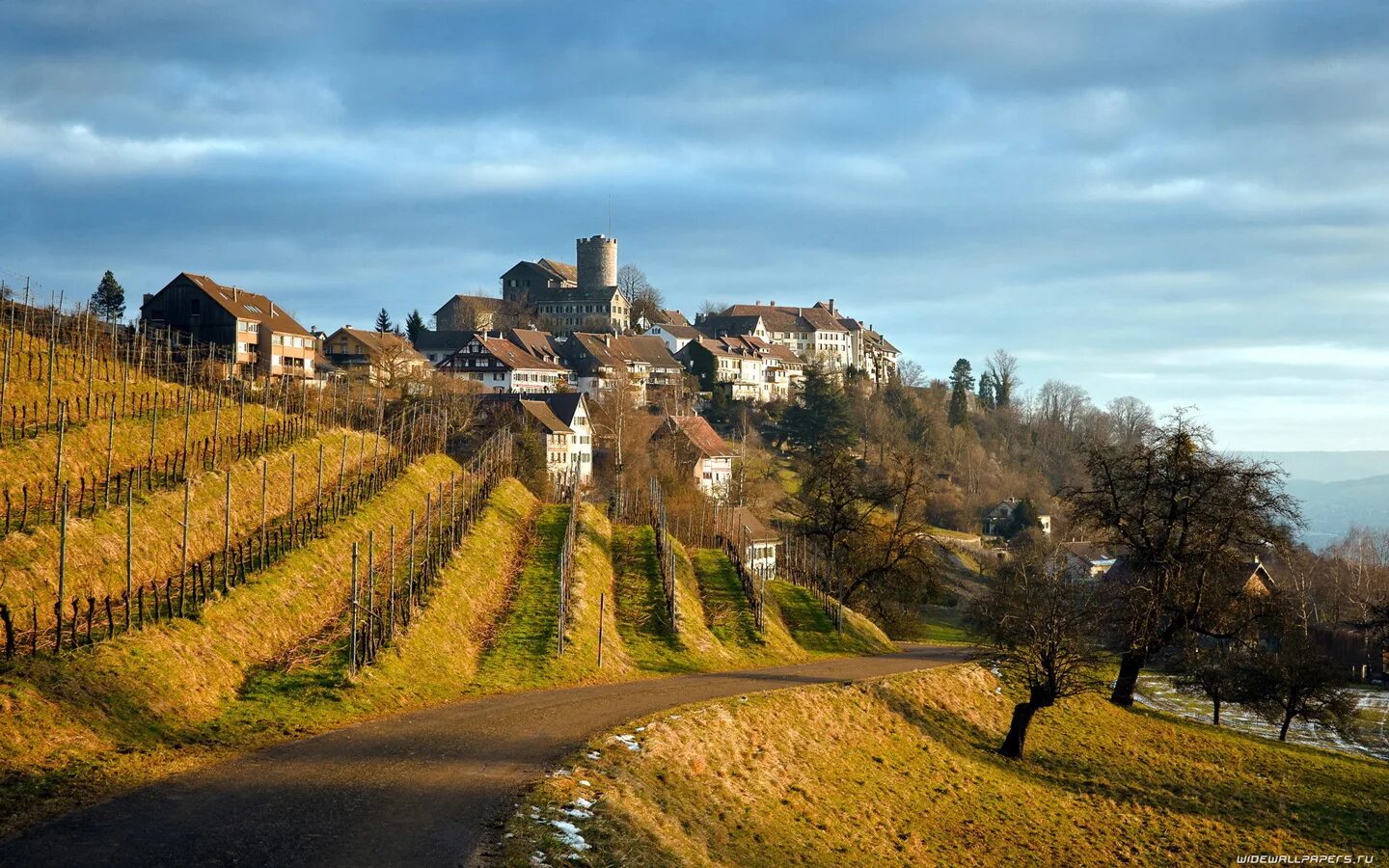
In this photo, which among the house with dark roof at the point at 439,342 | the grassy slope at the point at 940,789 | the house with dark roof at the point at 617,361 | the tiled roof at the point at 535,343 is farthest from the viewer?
the house with dark roof at the point at 439,342

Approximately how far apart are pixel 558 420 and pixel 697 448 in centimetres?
1223

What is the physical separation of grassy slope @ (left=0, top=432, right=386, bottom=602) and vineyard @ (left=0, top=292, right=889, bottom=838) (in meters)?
0.07

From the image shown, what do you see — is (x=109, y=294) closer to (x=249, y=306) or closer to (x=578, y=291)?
(x=249, y=306)

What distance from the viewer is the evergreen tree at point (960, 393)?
148250 millimetres

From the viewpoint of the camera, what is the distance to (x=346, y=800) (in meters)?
17.5

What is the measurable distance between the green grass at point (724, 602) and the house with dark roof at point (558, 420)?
115ft

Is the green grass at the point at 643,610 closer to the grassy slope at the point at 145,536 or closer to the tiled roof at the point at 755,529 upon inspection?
the grassy slope at the point at 145,536

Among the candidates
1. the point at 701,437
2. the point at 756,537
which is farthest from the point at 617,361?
the point at 756,537

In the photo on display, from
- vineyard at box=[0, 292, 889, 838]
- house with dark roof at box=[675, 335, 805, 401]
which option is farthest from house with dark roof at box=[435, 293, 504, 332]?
vineyard at box=[0, 292, 889, 838]

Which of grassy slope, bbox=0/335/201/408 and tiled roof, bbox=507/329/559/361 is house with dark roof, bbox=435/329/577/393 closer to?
tiled roof, bbox=507/329/559/361

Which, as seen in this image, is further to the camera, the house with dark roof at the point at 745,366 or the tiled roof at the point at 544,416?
the house with dark roof at the point at 745,366

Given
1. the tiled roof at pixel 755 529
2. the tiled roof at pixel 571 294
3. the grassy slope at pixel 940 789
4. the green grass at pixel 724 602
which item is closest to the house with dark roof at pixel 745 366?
the tiled roof at pixel 571 294

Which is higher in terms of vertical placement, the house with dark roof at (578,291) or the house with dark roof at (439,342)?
the house with dark roof at (578,291)

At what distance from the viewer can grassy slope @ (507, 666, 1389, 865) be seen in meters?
20.4
